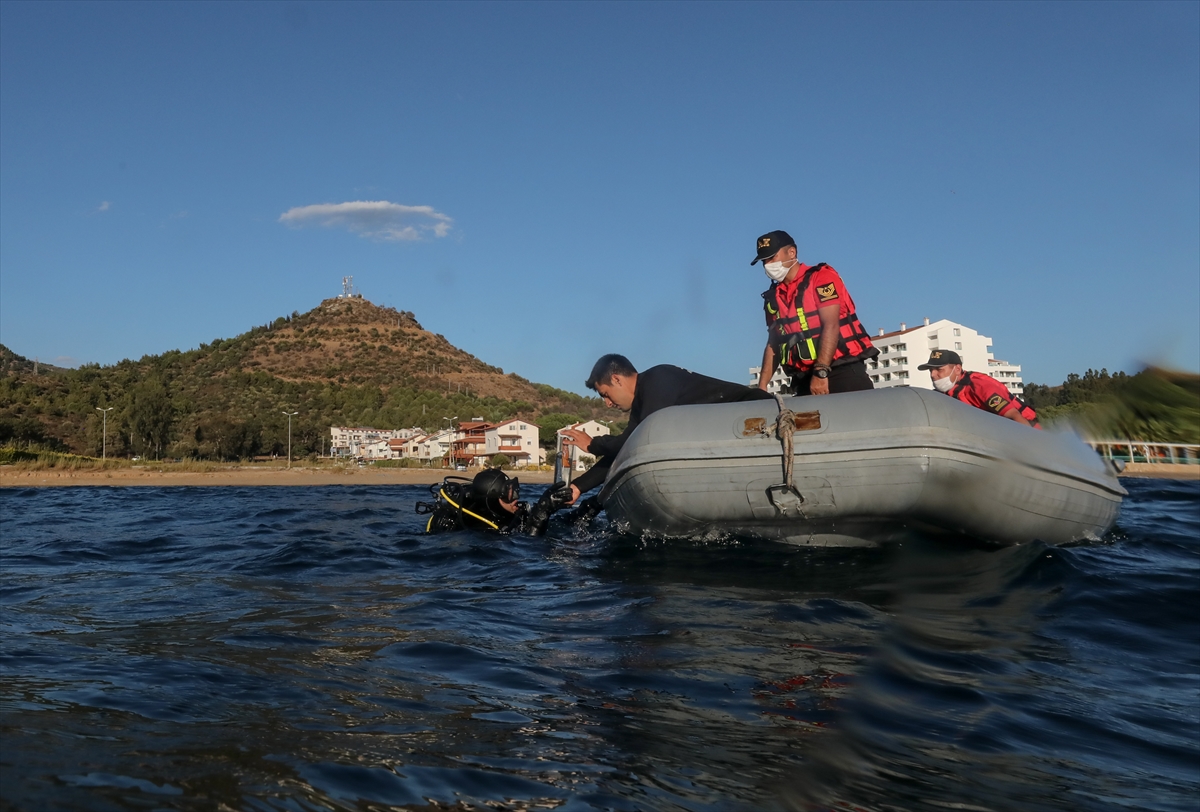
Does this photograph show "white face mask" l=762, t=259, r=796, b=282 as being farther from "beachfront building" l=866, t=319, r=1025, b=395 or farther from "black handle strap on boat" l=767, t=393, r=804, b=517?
"beachfront building" l=866, t=319, r=1025, b=395

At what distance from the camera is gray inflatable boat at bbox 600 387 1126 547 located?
440 centimetres

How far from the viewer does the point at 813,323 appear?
18.5 ft

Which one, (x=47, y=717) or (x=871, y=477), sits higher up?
(x=871, y=477)

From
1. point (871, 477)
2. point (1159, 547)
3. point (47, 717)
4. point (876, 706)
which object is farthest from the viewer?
point (1159, 547)

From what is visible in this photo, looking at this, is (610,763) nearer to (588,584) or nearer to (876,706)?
(876,706)

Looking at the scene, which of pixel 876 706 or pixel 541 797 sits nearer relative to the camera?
pixel 541 797

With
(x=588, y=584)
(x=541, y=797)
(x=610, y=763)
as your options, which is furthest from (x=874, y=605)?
(x=541, y=797)

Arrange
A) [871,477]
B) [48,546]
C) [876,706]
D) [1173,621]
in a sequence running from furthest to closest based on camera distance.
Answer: [48,546]
[871,477]
[1173,621]
[876,706]

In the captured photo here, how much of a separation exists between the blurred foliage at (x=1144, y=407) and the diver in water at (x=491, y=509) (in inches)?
177

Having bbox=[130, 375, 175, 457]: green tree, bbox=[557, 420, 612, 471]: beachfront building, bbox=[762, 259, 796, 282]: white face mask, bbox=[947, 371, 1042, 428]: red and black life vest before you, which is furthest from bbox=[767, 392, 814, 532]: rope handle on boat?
bbox=[130, 375, 175, 457]: green tree

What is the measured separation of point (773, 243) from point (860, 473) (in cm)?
193

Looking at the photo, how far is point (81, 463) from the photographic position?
104ft

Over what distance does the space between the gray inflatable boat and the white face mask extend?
49.1 inches

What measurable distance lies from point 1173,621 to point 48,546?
8.22 m
